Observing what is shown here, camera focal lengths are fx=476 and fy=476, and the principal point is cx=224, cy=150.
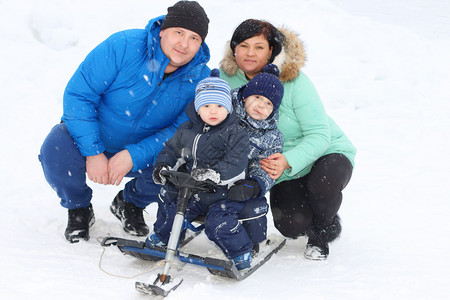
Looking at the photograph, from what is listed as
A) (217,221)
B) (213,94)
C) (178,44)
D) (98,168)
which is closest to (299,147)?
(213,94)

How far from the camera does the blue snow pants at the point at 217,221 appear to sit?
285cm

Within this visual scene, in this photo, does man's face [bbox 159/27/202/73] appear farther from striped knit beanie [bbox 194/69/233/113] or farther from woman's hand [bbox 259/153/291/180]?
woman's hand [bbox 259/153/291/180]

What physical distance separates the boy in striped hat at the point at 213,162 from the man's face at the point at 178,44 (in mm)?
318

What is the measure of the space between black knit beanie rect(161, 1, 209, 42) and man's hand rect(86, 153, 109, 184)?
3.34 feet

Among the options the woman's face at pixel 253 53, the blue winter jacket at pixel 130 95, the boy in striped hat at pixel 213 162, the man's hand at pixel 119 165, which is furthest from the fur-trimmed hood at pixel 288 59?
the man's hand at pixel 119 165

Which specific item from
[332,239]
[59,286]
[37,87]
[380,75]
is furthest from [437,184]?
[37,87]

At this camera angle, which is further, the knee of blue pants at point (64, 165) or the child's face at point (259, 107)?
the knee of blue pants at point (64, 165)

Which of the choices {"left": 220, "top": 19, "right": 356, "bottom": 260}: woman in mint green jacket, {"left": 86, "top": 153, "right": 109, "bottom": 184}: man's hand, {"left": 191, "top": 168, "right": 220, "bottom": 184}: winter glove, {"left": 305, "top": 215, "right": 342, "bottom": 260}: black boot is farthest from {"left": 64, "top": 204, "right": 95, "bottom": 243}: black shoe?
{"left": 305, "top": 215, "right": 342, "bottom": 260}: black boot

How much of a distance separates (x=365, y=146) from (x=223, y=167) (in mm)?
3557

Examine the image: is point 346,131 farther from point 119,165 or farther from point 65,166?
point 65,166

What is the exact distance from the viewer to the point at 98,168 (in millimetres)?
3303

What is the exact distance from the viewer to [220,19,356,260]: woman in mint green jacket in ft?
10.9

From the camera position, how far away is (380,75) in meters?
7.55

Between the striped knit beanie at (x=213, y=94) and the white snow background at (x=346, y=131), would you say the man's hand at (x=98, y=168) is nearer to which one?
the white snow background at (x=346, y=131)
